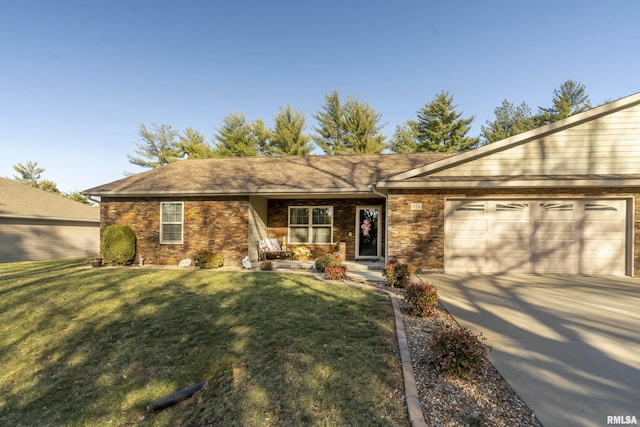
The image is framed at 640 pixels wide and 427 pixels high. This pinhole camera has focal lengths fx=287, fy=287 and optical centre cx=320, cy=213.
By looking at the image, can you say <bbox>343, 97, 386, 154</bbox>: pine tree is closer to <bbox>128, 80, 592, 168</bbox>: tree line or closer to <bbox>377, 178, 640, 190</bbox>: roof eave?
<bbox>128, 80, 592, 168</bbox>: tree line

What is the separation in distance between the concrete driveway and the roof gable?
2971mm

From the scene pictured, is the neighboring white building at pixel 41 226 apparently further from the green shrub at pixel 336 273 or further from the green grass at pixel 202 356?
the green shrub at pixel 336 273

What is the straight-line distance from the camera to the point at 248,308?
507 centimetres

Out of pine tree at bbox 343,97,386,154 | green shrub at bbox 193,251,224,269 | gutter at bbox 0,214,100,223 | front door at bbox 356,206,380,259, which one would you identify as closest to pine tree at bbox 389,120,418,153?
pine tree at bbox 343,97,386,154

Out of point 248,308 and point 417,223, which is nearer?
point 248,308

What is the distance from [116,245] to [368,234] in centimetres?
911

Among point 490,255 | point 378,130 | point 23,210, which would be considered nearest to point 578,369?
point 490,255

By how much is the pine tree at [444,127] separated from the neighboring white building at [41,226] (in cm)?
2656

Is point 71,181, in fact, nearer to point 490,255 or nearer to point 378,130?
point 378,130

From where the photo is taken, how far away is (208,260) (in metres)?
9.18

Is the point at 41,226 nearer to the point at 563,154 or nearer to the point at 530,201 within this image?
the point at 530,201

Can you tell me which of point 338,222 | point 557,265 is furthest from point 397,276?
point 338,222

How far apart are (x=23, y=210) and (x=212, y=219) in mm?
12545

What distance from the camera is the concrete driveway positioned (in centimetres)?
249
